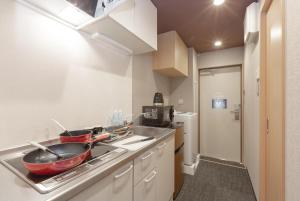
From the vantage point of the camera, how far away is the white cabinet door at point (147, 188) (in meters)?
0.98

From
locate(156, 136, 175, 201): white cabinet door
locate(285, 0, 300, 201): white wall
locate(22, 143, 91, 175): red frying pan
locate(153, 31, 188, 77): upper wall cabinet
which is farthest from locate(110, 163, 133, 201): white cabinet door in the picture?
locate(153, 31, 188, 77): upper wall cabinet

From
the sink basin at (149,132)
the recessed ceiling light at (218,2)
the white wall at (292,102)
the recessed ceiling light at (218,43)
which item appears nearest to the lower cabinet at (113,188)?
the sink basin at (149,132)

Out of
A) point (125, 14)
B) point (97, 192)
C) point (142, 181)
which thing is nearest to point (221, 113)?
point (142, 181)

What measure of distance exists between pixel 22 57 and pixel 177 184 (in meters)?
2.01

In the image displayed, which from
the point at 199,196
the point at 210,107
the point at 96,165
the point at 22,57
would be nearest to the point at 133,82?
the point at 22,57

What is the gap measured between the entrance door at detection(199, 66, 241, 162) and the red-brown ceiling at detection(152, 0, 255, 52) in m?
0.75

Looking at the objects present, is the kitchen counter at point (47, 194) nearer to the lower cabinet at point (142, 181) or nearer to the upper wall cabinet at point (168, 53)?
the lower cabinet at point (142, 181)

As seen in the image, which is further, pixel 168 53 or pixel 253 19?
pixel 168 53

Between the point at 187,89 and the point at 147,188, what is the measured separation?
2.28 m

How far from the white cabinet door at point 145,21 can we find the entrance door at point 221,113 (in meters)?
2.06

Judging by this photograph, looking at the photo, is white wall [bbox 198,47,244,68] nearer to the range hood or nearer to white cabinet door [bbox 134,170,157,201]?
the range hood

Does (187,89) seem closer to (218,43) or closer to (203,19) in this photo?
(218,43)

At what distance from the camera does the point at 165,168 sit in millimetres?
1433

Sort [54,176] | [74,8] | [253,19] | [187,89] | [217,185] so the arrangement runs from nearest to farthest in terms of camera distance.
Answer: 1. [54,176]
2. [74,8]
3. [253,19]
4. [217,185]
5. [187,89]
